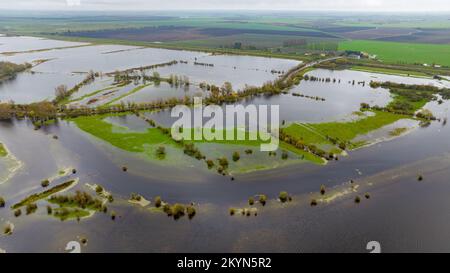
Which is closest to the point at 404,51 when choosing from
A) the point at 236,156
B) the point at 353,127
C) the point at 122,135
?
the point at 353,127

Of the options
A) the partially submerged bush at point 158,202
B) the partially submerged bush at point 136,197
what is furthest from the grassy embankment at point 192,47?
the partially submerged bush at point 136,197

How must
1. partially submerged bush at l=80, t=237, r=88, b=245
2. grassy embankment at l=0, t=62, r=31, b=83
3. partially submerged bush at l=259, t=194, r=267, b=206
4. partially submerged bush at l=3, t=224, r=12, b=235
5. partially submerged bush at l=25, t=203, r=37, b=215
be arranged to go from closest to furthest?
partially submerged bush at l=80, t=237, r=88, b=245
partially submerged bush at l=3, t=224, r=12, b=235
partially submerged bush at l=25, t=203, r=37, b=215
partially submerged bush at l=259, t=194, r=267, b=206
grassy embankment at l=0, t=62, r=31, b=83

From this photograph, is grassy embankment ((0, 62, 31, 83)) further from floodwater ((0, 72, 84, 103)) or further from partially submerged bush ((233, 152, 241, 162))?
partially submerged bush ((233, 152, 241, 162))

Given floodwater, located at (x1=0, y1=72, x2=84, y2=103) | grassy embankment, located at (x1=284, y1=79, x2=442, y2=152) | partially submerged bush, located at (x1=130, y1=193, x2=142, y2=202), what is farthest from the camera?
floodwater, located at (x1=0, y1=72, x2=84, y2=103)

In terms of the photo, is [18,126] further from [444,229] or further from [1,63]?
[444,229]

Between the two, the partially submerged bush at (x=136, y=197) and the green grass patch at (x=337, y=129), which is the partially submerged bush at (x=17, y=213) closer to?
the partially submerged bush at (x=136, y=197)

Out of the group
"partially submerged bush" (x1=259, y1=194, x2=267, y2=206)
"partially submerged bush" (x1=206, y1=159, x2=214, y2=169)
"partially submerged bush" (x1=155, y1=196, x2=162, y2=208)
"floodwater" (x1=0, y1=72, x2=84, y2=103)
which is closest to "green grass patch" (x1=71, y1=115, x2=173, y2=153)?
"partially submerged bush" (x1=206, y1=159, x2=214, y2=169)
